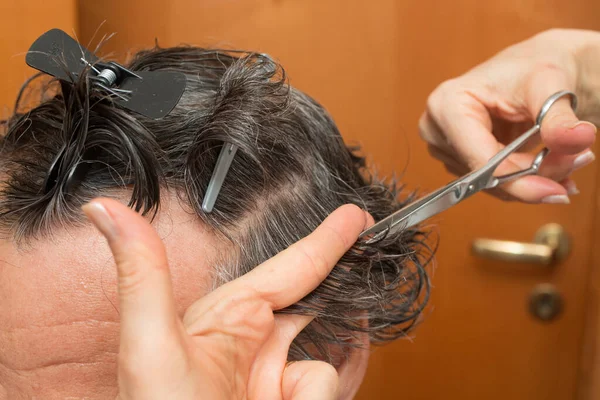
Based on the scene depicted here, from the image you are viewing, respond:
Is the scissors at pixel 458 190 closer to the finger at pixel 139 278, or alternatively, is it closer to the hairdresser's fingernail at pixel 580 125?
the hairdresser's fingernail at pixel 580 125

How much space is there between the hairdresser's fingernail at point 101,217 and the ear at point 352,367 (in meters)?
0.41

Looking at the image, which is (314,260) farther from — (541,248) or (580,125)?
(541,248)

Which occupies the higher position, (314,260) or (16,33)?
(16,33)

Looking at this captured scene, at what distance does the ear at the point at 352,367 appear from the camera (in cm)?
68

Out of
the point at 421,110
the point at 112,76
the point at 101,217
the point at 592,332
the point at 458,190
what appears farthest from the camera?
the point at 421,110

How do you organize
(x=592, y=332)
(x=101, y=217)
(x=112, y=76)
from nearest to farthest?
(x=101, y=217), (x=112, y=76), (x=592, y=332)

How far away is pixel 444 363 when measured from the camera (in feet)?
4.71

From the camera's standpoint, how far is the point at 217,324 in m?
0.44

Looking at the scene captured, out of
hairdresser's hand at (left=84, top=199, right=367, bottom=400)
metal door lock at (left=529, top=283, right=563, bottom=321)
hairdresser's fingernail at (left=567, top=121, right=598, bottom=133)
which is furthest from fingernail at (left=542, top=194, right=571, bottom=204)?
metal door lock at (left=529, top=283, right=563, bottom=321)

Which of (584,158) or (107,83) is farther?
(584,158)

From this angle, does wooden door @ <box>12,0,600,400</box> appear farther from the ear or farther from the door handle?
the ear

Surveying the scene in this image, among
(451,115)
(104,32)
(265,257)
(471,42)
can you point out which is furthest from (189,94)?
(471,42)

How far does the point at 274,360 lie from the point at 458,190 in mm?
305

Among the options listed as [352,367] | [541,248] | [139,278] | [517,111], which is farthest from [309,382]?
[541,248]
